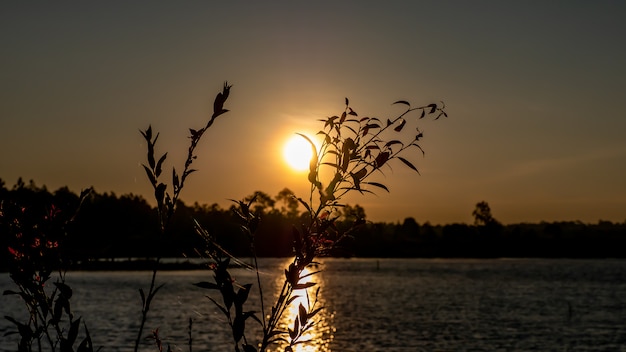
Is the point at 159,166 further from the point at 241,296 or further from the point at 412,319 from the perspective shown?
the point at 412,319

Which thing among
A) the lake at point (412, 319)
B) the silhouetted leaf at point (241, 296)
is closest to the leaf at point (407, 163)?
the silhouetted leaf at point (241, 296)

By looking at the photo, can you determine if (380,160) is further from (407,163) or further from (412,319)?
(412,319)

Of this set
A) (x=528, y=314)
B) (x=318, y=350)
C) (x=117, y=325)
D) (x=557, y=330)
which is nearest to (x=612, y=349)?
(x=557, y=330)

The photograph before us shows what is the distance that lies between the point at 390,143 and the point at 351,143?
23cm

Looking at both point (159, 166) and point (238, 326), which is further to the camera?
point (159, 166)

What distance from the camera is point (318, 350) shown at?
54.7m

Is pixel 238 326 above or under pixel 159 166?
under

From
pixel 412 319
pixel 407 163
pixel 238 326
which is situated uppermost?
pixel 407 163

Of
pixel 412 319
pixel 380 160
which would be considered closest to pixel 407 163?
pixel 380 160

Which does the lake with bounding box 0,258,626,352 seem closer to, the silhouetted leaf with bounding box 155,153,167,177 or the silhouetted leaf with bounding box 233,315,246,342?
the silhouetted leaf with bounding box 155,153,167,177

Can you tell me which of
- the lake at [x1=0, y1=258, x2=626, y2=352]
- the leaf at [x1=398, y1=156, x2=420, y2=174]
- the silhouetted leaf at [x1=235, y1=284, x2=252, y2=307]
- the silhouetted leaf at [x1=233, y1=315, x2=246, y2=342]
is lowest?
the lake at [x1=0, y1=258, x2=626, y2=352]

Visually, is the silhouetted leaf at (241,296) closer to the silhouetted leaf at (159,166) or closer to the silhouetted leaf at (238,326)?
the silhouetted leaf at (238,326)

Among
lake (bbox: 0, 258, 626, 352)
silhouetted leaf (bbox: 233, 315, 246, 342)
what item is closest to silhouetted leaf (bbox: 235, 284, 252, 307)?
silhouetted leaf (bbox: 233, 315, 246, 342)

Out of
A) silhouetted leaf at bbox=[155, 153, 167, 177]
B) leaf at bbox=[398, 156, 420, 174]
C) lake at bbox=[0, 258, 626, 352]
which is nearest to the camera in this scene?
leaf at bbox=[398, 156, 420, 174]
